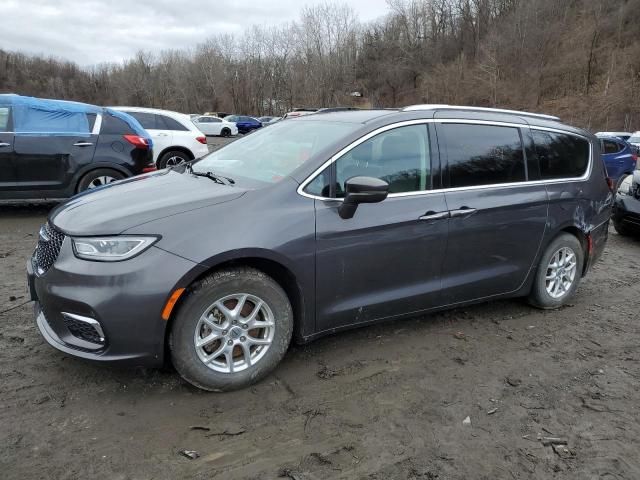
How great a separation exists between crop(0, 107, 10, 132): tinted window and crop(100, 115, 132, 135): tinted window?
121 centimetres

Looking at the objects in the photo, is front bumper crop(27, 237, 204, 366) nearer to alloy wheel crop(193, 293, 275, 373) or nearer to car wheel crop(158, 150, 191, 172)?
alloy wheel crop(193, 293, 275, 373)

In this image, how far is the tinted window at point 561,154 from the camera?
4.31 meters

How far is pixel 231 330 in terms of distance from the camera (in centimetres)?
298

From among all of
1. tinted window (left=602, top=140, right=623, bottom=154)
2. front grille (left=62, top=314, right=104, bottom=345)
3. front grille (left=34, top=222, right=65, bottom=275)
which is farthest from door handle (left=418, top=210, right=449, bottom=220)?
tinted window (left=602, top=140, right=623, bottom=154)

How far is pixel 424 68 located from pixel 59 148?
67283 mm

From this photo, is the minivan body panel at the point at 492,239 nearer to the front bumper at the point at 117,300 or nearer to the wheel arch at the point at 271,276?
the wheel arch at the point at 271,276

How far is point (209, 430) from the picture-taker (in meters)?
2.69

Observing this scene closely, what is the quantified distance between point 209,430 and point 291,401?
0.52m

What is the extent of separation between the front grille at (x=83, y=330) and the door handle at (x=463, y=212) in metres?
2.44

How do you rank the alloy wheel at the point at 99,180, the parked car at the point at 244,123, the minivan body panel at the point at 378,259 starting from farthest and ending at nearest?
the parked car at the point at 244,123
the alloy wheel at the point at 99,180
the minivan body panel at the point at 378,259

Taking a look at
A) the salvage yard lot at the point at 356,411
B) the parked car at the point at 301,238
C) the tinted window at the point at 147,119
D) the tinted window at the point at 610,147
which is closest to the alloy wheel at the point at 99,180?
the tinted window at the point at 147,119

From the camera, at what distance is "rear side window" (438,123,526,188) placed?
12.3 ft

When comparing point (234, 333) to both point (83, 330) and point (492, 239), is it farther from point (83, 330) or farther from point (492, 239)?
point (492, 239)

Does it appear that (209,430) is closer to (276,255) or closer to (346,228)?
(276,255)
